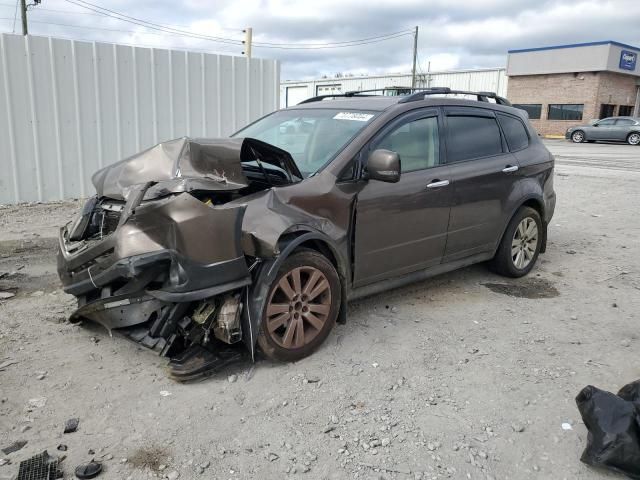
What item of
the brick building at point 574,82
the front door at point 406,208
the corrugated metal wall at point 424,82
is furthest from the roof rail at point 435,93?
the brick building at point 574,82

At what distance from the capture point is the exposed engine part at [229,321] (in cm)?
340

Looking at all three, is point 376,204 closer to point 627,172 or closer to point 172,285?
point 172,285

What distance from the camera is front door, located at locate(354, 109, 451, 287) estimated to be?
4.18m

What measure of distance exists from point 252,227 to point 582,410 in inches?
83.7

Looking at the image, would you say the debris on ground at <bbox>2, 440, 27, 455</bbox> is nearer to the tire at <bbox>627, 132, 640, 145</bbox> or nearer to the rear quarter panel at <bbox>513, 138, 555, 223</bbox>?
the rear quarter panel at <bbox>513, 138, 555, 223</bbox>

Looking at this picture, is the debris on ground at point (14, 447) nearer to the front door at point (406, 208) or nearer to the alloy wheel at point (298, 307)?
the alloy wheel at point (298, 307)

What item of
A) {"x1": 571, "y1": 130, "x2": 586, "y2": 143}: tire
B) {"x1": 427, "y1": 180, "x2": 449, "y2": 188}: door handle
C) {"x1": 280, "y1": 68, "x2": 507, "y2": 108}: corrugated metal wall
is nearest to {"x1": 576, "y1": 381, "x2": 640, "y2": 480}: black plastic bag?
{"x1": 427, "y1": 180, "x2": 449, "y2": 188}: door handle

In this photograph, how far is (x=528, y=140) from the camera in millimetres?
5891

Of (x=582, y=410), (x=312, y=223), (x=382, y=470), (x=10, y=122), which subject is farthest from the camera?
(x=10, y=122)

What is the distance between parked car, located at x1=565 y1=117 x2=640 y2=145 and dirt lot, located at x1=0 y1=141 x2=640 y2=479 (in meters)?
26.9

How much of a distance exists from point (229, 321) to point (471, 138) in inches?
117

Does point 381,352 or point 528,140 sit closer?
point 381,352

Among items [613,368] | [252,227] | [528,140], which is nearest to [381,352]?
[252,227]

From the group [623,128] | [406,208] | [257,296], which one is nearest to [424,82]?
[623,128]
